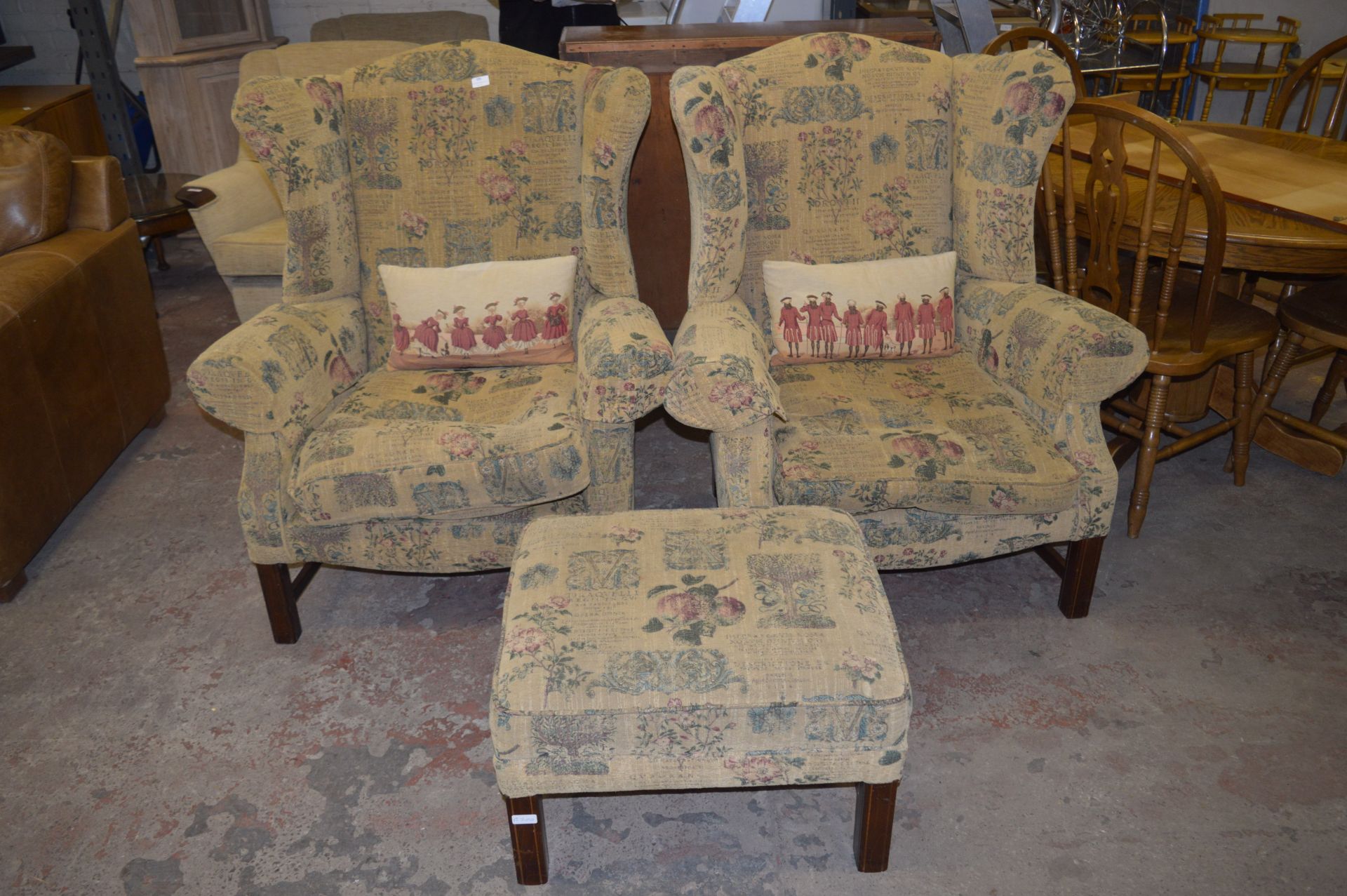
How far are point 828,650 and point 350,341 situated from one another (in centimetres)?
139

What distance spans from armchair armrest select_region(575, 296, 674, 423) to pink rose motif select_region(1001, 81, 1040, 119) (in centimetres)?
94

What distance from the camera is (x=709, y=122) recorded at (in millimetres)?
2119

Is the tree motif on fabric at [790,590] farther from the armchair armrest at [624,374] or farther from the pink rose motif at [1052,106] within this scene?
the pink rose motif at [1052,106]

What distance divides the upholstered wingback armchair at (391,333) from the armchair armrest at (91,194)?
2.84ft

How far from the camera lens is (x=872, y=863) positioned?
5.31 ft

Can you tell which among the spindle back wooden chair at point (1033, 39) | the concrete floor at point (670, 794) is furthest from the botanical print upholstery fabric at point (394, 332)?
the spindle back wooden chair at point (1033, 39)

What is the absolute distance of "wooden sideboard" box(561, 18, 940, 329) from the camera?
2773 mm

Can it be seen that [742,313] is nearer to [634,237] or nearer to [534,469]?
[534,469]

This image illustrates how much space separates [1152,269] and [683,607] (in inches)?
76.7

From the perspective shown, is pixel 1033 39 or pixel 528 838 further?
pixel 1033 39

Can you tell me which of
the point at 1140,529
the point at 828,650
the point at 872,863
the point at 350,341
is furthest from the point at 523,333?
the point at 1140,529

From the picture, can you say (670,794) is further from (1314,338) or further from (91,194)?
(91,194)

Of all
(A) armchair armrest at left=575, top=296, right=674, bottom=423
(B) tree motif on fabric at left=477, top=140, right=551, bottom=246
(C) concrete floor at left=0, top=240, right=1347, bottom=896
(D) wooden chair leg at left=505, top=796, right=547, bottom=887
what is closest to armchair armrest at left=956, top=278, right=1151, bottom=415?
(C) concrete floor at left=0, top=240, right=1347, bottom=896

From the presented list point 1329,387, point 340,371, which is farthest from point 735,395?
point 1329,387
